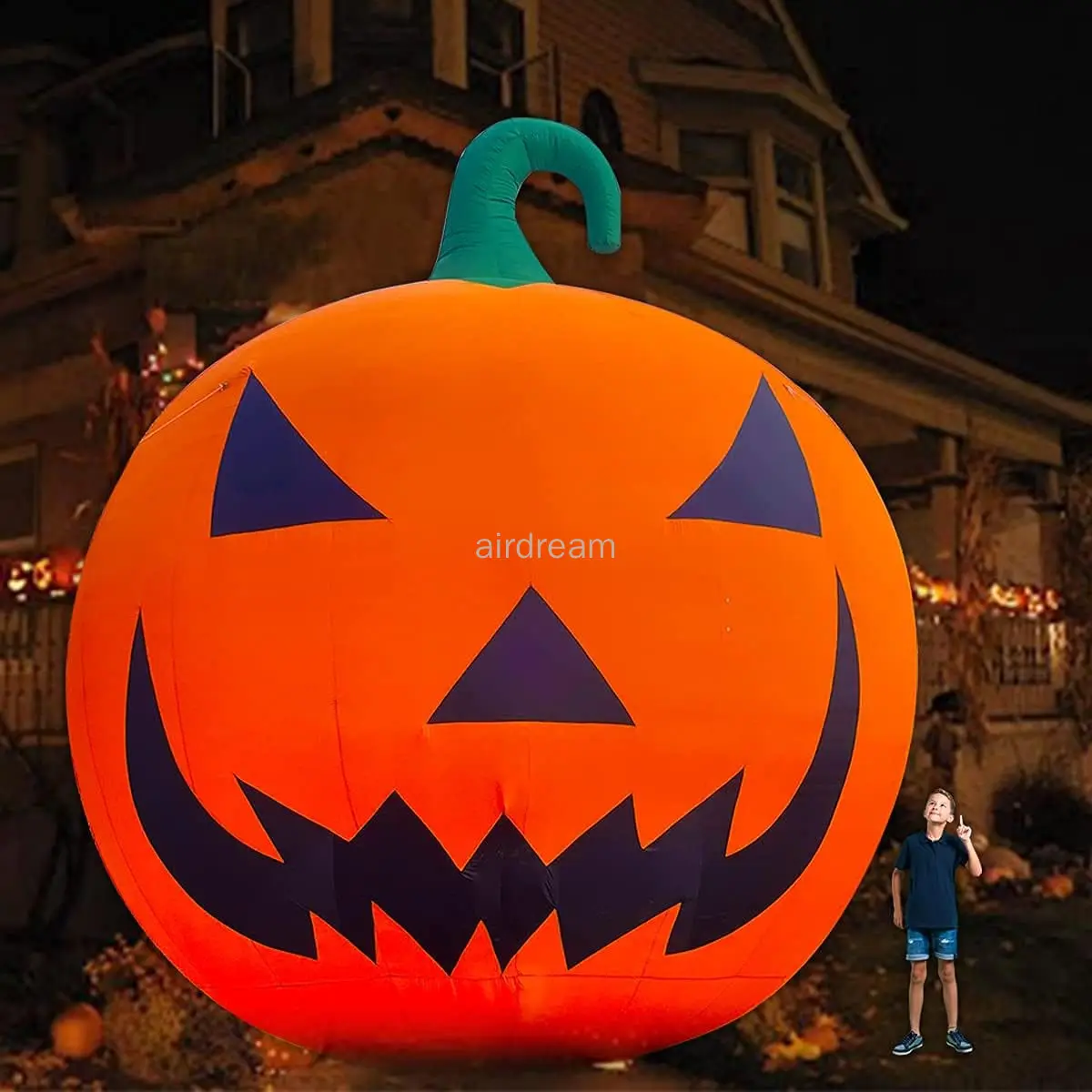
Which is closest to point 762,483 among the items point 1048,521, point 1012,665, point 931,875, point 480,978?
point 480,978

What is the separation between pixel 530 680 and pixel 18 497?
9635mm

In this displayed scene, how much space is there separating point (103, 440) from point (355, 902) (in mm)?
5783

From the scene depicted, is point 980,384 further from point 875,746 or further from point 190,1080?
point 875,746

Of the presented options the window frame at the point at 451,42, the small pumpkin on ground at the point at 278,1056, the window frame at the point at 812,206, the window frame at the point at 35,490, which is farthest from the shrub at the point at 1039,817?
the window frame at the point at 35,490

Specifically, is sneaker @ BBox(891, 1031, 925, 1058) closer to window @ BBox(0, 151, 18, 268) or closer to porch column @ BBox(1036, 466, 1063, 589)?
porch column @ BBox(1036, 466, 1063, 589)

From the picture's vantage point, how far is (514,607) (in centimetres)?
194

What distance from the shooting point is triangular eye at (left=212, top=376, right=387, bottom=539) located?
2.02 m

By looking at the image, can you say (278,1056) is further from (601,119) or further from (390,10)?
(601,119)

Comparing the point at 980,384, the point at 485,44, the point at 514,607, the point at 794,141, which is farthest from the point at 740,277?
the point at 514,607

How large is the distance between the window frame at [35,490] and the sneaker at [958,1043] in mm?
7550

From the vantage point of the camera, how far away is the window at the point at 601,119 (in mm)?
9711

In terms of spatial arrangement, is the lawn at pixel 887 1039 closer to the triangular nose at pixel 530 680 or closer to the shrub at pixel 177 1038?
the shrub at pixel 177 1038

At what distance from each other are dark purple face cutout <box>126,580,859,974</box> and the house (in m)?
4.48

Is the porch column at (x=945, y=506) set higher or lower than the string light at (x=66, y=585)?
higher
